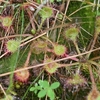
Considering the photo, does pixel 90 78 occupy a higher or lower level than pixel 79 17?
lower

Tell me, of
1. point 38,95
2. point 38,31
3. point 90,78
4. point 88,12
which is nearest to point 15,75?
point 38,95

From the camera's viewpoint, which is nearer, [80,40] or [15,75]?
[15,75]

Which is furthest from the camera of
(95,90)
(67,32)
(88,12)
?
(88,12)

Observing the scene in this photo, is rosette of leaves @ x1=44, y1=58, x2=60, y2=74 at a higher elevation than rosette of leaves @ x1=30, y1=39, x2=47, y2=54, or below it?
below

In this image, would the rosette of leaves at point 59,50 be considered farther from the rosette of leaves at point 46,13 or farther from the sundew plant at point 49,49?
the rosette of leaves at point 46,13

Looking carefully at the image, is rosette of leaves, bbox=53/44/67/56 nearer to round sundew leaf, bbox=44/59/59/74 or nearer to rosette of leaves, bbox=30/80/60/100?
round sundew leaf, bbox=44/59/59/74

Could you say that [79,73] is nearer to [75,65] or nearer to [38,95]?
[75,65]

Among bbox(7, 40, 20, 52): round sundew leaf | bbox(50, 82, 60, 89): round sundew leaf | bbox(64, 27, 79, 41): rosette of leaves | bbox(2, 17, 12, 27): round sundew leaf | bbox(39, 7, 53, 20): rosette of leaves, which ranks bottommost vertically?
bbox(50, 82, 60, 89): round sundew leaf

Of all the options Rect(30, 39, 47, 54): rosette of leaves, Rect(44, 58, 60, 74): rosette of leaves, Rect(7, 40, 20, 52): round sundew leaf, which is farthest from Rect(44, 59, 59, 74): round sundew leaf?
Rect(7, 40, 20, 52): round sundew leaf

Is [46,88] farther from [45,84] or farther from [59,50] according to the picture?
[59,50]
